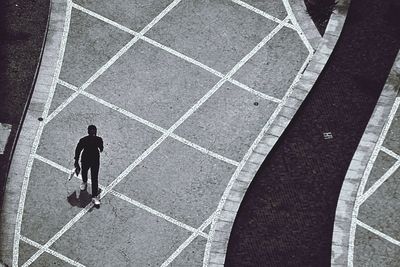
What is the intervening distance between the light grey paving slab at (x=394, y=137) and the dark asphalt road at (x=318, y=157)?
542 millimetres

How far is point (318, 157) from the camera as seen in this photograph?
58.6ft

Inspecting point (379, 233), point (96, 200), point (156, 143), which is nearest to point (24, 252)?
point (96, 200)

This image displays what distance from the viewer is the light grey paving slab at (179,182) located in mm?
16969

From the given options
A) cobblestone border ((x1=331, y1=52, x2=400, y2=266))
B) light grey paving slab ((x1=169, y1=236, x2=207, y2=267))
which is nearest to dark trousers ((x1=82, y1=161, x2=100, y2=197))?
light grey paving slab ((x1=169, y1=236, x2=207, y2=267))

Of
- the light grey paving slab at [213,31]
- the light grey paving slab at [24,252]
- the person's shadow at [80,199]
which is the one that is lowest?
the light grey paving slab at [24,252]

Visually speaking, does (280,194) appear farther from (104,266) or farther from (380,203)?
(104,266)

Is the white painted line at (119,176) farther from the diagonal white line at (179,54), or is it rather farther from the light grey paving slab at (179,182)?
the diagonal white line at (179,54)

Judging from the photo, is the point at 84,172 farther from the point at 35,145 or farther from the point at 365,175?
the point at 365,175

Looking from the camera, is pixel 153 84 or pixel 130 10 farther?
pixel 130 10

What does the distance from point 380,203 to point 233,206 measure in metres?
2.93

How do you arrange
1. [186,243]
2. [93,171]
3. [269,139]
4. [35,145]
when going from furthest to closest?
[269,139] → [35,145] → [186,243] → [93,171]

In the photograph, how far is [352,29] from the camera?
19.9 metres

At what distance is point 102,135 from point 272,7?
5272 mm

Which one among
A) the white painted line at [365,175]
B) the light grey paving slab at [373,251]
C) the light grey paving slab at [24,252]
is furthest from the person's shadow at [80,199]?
the light grey paving slab at [373,251]
